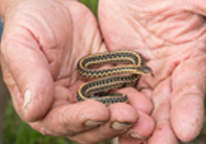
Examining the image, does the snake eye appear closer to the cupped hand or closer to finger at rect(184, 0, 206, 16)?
the cupped hand

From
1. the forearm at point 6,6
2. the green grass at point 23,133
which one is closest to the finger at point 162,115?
the forearm at point 6,6

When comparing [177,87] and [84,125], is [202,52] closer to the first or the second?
[177,87]

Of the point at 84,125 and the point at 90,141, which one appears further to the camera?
the point at 90,141

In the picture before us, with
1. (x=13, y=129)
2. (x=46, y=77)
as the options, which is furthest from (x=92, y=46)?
(x=13, y=129)

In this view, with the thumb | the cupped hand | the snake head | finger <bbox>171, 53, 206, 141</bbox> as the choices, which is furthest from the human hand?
the thumb

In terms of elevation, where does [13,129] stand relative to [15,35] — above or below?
below

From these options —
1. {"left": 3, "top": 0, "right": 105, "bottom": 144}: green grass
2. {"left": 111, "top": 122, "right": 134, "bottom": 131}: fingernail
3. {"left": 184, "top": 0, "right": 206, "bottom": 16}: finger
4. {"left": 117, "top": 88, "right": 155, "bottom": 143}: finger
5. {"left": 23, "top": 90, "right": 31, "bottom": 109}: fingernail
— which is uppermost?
{"left": 184, "top": 0, "right": 206, "bottom": 16}: finger
